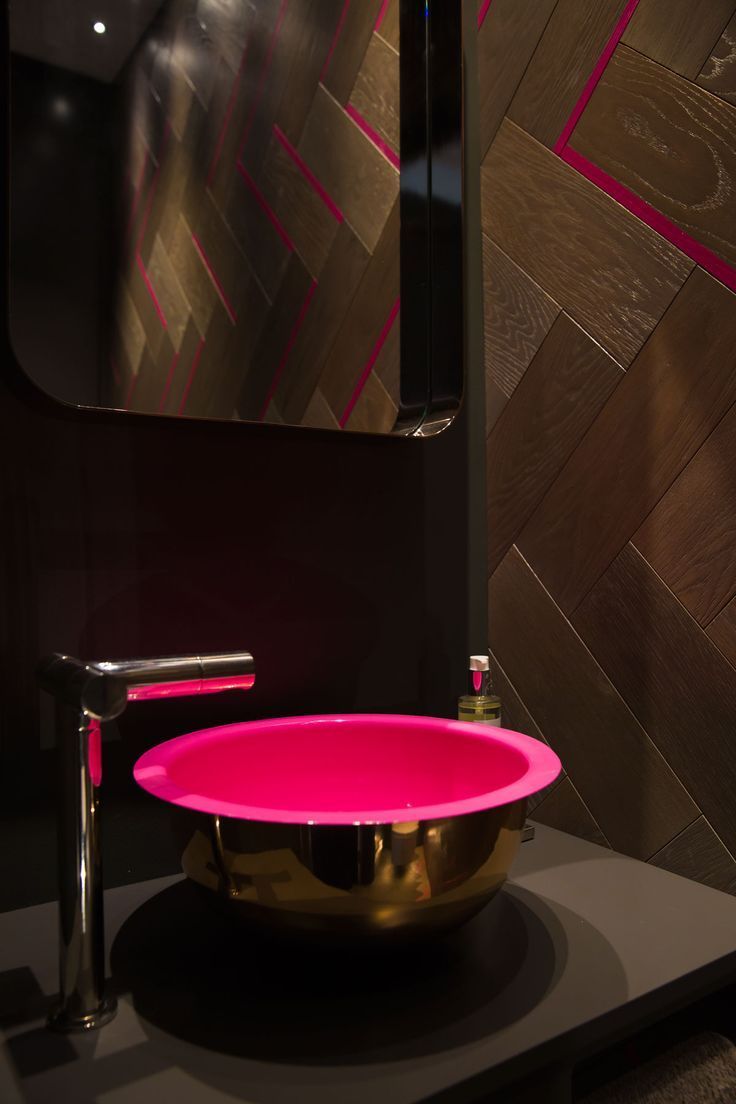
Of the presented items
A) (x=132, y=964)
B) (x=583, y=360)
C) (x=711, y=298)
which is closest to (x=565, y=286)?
(x=583, y=360)

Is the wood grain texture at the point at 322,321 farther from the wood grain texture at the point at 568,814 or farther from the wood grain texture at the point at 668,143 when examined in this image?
the wood grain texture at the point at 568,814

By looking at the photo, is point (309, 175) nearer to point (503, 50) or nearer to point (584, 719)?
point (503, 50)

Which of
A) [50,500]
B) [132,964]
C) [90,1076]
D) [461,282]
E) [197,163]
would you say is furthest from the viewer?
[461,282]

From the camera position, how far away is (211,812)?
22.3 inches

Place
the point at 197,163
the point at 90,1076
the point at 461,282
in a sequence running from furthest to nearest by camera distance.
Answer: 1. the point at 461,282
2. the point at 197,163
3. the point at 90,1076

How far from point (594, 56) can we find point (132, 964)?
3.72 feet

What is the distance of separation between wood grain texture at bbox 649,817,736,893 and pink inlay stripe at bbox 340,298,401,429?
659 mm

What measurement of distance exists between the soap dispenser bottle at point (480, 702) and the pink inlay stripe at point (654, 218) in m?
0.51

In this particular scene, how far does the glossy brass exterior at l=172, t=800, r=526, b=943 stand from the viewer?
0.55 m

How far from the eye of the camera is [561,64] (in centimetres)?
104

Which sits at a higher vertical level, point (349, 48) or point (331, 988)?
point (349, 48)

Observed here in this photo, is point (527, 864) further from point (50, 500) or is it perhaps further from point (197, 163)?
point (197, 163)

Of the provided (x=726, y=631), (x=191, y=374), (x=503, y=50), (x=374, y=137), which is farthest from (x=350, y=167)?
(x=726, y=631)

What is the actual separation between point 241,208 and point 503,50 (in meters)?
0.48
